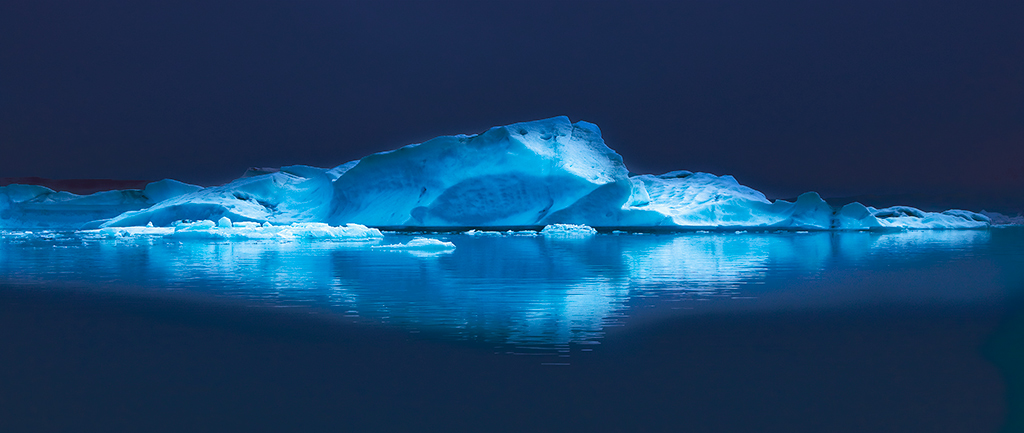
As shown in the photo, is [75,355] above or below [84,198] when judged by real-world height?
below

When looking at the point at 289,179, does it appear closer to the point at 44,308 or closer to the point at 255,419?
the point at 44,308

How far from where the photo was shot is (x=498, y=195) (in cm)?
2802

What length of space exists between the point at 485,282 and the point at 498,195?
20.2 m

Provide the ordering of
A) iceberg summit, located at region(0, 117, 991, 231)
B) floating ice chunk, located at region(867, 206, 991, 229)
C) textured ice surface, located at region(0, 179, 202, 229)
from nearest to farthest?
iceberg summit, located at region(0, 117, 991, 231), textured ice surface, located at region(0, 179, 202, 229), floating ice chunk, located at region(867, 206, 991, 229)

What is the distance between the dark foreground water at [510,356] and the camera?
2.88m

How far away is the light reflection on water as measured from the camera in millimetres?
5117

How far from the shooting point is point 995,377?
139 inches

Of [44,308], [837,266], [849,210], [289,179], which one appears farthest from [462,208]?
[44,308]

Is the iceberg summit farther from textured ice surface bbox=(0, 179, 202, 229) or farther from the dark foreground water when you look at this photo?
the dark foreground water

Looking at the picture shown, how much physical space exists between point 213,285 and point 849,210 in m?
29.0

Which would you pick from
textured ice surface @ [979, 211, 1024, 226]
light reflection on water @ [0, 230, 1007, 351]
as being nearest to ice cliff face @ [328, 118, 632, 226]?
light reflection on water @ [0, 230, 1007, 351]

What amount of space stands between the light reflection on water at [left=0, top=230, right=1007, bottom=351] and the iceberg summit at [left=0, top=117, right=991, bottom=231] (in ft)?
45.6

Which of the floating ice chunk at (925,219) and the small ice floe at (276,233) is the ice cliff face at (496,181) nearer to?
the small ice floe at (276,233)

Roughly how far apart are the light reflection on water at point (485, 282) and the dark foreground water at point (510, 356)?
0.18 ft
